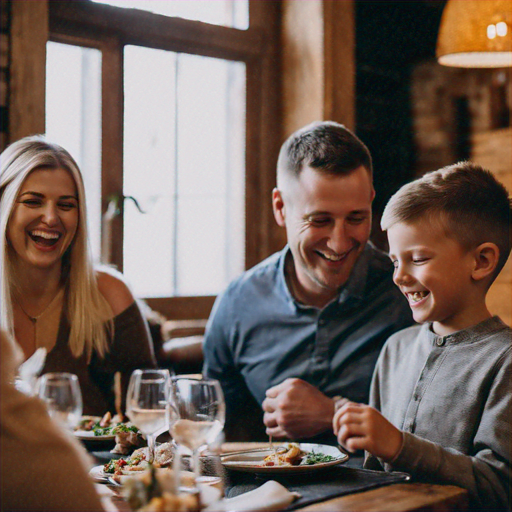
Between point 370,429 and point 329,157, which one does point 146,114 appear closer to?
point 329,157

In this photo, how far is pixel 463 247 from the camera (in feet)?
5.07

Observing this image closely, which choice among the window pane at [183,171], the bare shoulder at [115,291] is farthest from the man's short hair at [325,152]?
the window pane at [183,171]

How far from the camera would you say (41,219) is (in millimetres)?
2158

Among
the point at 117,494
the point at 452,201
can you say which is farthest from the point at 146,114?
the point at 117,494

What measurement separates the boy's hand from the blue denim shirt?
30.9 inches

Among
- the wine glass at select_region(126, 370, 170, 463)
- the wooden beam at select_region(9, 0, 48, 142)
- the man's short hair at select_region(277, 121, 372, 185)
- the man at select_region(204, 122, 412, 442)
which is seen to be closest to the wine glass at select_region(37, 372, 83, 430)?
the wine glass at select_region(126, 370, 170, 463)

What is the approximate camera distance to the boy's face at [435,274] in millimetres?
1514

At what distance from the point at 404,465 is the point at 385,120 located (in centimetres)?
352

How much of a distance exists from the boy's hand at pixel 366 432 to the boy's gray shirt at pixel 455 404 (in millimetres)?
28

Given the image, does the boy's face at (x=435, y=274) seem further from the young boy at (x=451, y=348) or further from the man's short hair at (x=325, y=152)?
the man's short hair at (x=325, y=152)

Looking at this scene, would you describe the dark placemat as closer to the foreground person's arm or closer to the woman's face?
the foreground person's arm

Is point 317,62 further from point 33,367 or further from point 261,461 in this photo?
point 261,461

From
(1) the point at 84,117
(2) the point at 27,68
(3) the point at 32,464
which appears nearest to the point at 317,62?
(1) the point at 84,117

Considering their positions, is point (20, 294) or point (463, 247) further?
point (20, 294)
